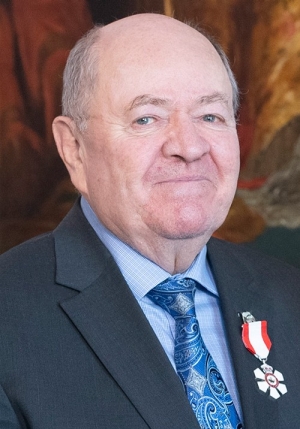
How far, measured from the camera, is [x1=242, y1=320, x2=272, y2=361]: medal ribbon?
3.03 metres

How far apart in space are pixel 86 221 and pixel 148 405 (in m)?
0.82

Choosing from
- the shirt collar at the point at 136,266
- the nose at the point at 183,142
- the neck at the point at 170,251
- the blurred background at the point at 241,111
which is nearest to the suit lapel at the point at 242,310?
the shirt collar at the point at 136,266

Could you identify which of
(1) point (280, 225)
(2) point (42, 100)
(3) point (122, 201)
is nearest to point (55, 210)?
(2) point (42, 100)

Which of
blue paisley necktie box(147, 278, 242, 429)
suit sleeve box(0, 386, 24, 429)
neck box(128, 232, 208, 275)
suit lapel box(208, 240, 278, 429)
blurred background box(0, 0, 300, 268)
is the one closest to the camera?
suit sleeve box(0, 386, 24, 429)

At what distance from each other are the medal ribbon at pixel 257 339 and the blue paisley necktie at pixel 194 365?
0.20 meters

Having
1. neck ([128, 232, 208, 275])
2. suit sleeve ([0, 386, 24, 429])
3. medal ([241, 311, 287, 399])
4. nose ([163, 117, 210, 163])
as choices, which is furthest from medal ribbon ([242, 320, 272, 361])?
suit sleeve ([0, 386, 24, 429])

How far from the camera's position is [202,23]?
15.0 ft

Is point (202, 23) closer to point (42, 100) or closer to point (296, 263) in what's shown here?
point (42, 100)

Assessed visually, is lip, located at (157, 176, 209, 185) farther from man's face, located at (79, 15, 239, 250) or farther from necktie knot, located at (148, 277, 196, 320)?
necktie knot, located at (148, 277, 196, 320)

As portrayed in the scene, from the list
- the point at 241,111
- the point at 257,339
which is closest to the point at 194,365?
the point at 257,339

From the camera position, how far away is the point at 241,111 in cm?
470

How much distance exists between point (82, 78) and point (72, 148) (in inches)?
11.3

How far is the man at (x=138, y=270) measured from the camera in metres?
2.63

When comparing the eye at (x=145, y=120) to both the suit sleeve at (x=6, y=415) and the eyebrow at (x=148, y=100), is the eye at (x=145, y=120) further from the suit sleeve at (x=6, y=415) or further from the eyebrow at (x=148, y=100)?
the suit sleeve at (x=6, y=415)
